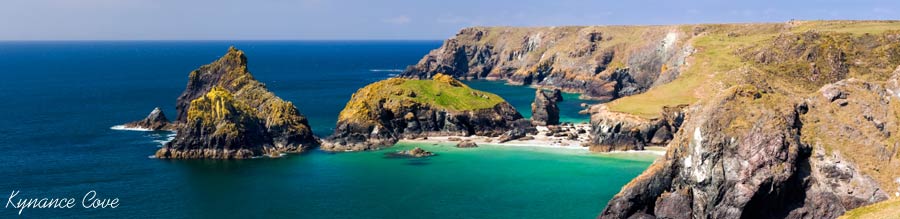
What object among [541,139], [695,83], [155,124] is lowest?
[155,124]

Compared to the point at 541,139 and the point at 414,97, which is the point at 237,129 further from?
the point at 541,139

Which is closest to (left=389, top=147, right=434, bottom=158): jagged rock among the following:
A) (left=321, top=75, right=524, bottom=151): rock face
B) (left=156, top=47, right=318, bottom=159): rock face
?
(left=321, top=75, right=524, bottom=151): rock face

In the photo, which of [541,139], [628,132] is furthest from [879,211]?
[541,139]

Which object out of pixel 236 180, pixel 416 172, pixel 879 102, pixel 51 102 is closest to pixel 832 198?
pixel 879 102

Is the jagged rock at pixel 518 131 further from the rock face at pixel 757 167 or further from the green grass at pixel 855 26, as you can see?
the green grass at pixel 855 26

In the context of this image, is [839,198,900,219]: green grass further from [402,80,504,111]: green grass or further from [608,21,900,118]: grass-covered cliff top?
[402,80,504,111]: green grass

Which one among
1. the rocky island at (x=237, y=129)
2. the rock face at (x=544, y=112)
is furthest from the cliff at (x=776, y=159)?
the rock face at (x=544, y=112)
